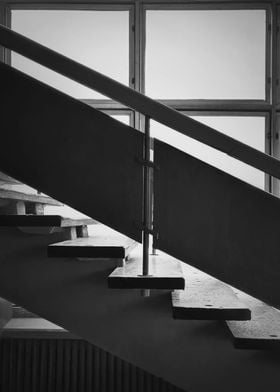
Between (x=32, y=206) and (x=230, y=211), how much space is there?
1.38 metres

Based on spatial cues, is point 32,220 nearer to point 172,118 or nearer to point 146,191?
point 146,191

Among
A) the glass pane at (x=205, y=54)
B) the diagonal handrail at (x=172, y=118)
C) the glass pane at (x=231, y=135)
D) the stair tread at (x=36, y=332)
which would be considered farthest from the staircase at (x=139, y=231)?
the glass pane at (x=205, y=54)

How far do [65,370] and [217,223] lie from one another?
8.61 ft

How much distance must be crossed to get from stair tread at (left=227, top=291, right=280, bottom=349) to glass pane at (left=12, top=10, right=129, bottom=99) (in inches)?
103

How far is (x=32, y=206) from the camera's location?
2.74 metres

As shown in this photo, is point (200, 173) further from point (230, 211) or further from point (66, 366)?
point (66, 366)

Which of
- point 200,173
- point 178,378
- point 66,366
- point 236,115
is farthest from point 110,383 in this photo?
point 200,173

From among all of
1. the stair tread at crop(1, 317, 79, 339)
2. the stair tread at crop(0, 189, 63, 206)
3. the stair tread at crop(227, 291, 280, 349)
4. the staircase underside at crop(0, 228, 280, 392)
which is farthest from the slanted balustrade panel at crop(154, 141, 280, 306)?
the stair tread at crop(1, 317, 79, 339)

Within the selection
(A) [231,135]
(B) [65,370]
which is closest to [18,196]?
(B) [65,370]

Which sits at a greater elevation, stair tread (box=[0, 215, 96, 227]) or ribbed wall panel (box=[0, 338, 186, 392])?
stair tread (box=[0, 215, 96, 227])

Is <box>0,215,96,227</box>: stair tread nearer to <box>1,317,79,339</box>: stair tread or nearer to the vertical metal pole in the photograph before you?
the vertical metal pole

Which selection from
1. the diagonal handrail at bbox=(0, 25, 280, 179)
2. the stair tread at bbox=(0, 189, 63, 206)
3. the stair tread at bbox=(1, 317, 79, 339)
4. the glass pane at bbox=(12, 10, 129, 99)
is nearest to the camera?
the diagonal handrail at bbox=(0, 25, 280, 179)

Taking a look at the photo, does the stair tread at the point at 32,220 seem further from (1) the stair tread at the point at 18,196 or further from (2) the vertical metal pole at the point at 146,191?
(2) the vertical metal pole at the point at 146,191

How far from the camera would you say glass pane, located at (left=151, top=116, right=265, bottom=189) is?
402 cm
